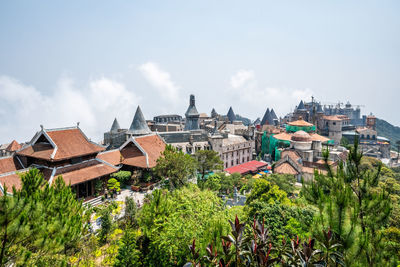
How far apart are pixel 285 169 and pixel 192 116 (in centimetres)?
2000

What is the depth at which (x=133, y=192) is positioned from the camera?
2470 centimetres

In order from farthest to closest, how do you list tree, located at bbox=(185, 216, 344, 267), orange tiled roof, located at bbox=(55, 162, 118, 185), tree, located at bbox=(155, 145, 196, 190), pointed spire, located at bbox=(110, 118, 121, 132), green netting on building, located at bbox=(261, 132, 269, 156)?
green netting on building, located at bbox=(261, 132, 269, 156) < pointed spire, located at bbox=(110, 118, 121, 132) < tree, located at bbox=(155, 145, 196, 190) < orange tiled roof, located at bbox=(55, 162, 118, 185) < tree, located at bbox=(185, 216, 344, 267)

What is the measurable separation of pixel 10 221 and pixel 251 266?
24.6 ft

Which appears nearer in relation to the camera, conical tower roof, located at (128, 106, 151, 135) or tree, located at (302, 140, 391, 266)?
tree, located at (302, 140, 391, 266)

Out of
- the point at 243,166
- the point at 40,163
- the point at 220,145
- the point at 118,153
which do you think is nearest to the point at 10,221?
the point at 40,163

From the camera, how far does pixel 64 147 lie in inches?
857

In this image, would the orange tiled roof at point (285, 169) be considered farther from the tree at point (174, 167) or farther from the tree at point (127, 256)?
the tree at point (127, 256)

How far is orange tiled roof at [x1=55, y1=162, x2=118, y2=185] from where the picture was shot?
2050cm

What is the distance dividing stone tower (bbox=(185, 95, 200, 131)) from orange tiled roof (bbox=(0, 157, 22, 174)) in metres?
29.5

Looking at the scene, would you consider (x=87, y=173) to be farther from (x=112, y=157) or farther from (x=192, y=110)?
(x=192, y=110)

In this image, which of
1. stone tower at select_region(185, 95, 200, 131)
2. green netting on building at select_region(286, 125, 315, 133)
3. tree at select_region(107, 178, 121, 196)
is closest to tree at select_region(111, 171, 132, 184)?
tree at select_region(107, 178, 121, 196)

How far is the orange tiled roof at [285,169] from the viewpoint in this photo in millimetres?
36312

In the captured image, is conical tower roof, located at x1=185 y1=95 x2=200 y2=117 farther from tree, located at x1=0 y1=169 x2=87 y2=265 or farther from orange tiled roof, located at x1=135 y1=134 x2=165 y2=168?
tree, located at x1=0 y1=169 x2=87 y2=265

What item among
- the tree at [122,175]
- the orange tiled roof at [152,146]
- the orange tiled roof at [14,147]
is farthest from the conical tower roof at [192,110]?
the orange tiled roof at [14,147]
